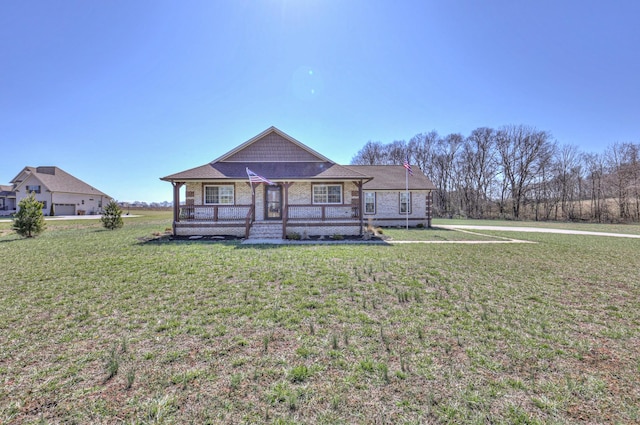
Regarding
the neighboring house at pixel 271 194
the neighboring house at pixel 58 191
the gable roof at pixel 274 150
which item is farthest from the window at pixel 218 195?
the neighboring house at pixel 58 191

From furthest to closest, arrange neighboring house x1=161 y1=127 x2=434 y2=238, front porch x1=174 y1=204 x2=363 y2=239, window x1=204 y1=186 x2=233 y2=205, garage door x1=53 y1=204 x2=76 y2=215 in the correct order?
1. garage door x1=53 y1=204 x2=76 y2=215
2. window x1=204 y1=186 x2=233 y2=205
3. neighboring house x1=161 y1=127 x2=434 y2=238
4. front porch x1=174 y1=204 x2=363 y2=239

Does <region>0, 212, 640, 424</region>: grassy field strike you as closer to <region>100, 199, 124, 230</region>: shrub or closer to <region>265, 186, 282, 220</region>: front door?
<region>265, 186, 282, 220</region>: front door

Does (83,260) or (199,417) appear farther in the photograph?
(83,260)

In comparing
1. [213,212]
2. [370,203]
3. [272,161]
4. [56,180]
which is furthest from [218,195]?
[56,180]

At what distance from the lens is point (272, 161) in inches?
648

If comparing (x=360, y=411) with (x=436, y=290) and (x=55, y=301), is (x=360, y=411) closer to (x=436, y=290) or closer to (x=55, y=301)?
(x=436, y=290)

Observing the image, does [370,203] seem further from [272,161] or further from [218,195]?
[218,195]

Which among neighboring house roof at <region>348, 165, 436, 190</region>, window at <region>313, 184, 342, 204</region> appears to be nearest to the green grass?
window at <region>313, 184, 342, 204</region>

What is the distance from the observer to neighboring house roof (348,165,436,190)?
19688mm

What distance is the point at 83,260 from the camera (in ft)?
25.2

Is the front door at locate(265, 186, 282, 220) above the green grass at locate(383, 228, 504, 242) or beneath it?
above

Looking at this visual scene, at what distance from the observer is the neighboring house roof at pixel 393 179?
1969 centimetres

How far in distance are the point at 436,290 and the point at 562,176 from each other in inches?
1843

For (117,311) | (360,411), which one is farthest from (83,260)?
(360,411)
